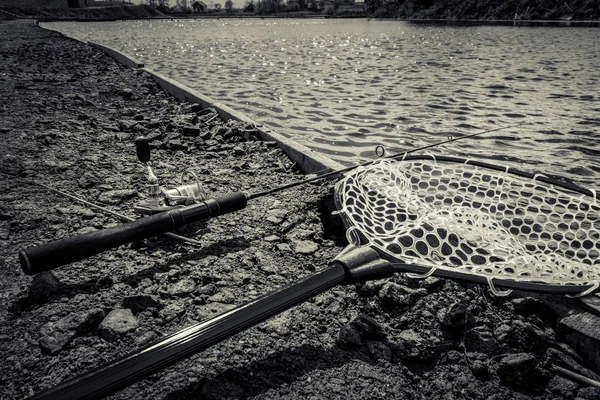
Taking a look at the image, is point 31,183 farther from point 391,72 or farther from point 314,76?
point 391,72

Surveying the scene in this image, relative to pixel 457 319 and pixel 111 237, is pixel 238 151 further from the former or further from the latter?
pixel 457 319

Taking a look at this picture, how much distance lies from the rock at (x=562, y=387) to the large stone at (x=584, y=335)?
25 cm

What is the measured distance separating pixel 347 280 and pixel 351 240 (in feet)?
2.42

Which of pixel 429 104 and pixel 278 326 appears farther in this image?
pixel 429 104

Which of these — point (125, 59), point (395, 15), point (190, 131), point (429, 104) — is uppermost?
point (395, 15)

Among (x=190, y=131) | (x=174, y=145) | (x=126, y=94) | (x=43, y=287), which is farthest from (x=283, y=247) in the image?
(x=126, y=94)

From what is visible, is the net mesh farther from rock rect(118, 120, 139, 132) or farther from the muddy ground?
rock rect(118, 120, 139, 132)

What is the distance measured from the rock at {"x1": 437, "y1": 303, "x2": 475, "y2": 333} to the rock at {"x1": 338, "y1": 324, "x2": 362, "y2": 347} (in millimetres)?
593

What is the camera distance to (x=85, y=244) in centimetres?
262

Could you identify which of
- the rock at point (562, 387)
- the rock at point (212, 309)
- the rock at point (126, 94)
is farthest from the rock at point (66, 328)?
the rock at point (126, 94)

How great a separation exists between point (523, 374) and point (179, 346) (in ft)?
6.17

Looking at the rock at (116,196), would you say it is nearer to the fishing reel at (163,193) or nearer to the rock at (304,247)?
the fishing reel at (163,193)

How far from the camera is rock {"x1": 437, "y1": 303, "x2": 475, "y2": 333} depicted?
8.55 feet

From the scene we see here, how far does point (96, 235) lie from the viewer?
269 centimetres
